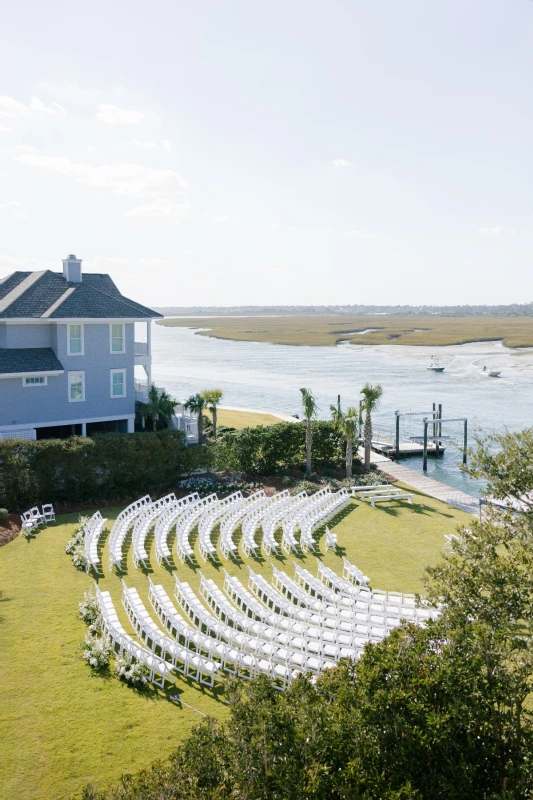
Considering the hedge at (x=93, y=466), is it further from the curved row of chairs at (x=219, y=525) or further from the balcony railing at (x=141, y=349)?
the balcony railing at (x=141, y=349)

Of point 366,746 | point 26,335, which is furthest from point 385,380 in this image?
point 366,746

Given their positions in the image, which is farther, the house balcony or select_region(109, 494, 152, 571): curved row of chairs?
the house balcony

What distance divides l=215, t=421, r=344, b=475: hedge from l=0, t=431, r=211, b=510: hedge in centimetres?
161

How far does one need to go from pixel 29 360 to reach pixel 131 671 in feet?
72.7

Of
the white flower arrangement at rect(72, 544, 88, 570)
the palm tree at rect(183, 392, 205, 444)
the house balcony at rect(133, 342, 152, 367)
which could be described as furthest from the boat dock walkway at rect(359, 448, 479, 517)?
the white flower arrangement at rect(72, 544, 88, 570)

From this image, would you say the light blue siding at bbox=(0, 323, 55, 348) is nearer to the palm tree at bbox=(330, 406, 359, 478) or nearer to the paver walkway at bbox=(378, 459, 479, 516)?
the palm tree at bbox=(330, 406, 359, 478)

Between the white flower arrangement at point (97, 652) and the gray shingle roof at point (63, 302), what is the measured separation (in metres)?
21.3

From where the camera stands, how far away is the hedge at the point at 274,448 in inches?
1288

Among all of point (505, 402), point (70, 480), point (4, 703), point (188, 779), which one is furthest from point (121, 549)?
point (505, 402)

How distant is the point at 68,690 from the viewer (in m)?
13.4

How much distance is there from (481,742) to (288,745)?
2.57m

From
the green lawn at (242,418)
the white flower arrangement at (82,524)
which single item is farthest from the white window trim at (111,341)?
the white flower arrangement at (82,524)

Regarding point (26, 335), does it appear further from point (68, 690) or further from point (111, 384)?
point (68, 690)

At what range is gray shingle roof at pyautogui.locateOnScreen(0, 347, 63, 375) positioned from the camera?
31.8m
